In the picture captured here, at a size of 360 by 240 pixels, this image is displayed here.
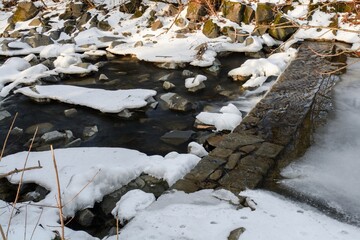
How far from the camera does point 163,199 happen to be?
341 centimetres

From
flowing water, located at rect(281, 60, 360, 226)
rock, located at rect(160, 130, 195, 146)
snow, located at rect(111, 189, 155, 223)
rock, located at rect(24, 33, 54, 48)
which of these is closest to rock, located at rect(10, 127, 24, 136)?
rock, located at rect(160, 130, 195, 146)

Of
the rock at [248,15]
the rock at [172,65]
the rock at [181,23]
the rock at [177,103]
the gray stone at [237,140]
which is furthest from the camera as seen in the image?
the rock at [181,23]

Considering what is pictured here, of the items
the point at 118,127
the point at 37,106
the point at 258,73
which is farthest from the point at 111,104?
the point at 258,73

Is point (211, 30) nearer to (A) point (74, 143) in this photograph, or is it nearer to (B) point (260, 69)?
(B) point (260, 69)

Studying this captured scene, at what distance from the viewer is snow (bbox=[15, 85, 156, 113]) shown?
606cm

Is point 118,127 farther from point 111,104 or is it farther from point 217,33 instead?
point 217,33

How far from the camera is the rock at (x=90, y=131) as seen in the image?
215 inches

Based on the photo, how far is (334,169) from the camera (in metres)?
3.82

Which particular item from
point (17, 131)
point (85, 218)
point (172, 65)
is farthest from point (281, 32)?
point (85, 218)

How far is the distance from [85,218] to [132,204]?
1.59 ft

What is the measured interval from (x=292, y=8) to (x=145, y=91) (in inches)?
193

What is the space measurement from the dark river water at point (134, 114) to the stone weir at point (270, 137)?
0.85 meters

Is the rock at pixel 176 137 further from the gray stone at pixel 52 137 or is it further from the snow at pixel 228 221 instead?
the snow at pixel 228 221

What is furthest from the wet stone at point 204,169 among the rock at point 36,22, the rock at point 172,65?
the rock at point 36,22
